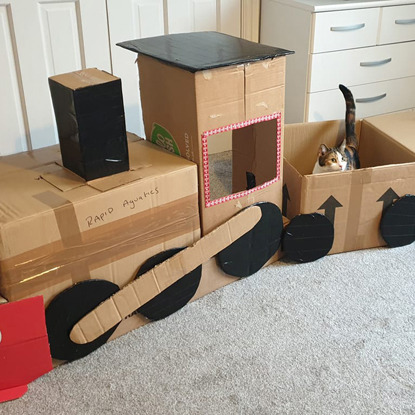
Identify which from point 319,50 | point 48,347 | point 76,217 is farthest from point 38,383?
point 319,50

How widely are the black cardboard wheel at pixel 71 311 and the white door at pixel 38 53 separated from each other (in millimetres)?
1041

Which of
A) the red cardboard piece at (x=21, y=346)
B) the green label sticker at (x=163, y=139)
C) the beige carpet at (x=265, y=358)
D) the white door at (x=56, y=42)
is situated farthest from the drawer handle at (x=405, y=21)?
the red cardboard piece at (x=21, y=346)

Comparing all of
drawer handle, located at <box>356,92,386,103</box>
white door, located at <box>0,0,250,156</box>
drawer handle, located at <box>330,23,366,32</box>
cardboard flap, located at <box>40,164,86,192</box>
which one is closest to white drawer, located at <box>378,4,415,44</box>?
drawer handle, located at <box>330,23,366,32</box>

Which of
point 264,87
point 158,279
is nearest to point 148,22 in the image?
point 264,87

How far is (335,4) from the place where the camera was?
2293mm

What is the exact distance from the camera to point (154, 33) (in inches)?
92.1

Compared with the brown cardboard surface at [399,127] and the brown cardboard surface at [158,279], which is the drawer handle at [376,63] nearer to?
the brown cardboard surface at [399,127]

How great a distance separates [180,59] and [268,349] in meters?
0.82

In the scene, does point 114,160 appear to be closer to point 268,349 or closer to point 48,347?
point 48,347

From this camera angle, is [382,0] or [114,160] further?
[382,0]

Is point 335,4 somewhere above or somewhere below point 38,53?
above

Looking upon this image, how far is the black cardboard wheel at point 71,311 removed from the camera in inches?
54.5

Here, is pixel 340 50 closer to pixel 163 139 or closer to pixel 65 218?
pixel 163 139

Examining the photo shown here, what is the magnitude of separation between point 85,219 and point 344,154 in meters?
1.03
